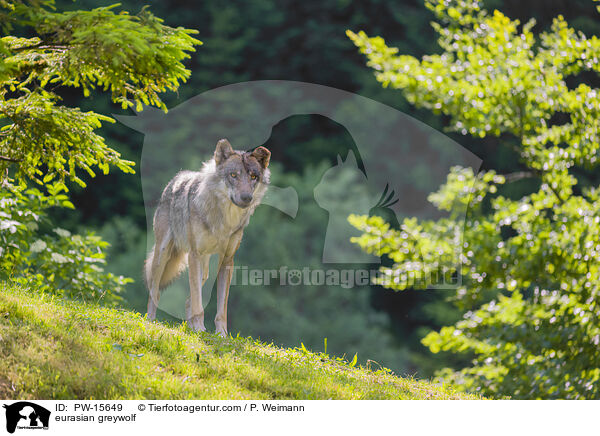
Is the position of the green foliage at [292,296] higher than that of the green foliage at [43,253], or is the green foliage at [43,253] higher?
A: the green foliage at [43,253]

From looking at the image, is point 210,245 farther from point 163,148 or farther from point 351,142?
point 351,142

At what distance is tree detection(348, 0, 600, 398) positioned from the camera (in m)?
6.39

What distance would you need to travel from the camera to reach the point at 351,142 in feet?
60.0

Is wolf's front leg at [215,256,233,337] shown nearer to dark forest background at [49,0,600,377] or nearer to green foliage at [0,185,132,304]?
green foliage at [0,185,132,304]

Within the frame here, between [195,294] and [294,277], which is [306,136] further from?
[195,294]

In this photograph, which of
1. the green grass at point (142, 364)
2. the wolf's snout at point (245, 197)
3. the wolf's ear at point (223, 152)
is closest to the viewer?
the green grass at point (142, 364)

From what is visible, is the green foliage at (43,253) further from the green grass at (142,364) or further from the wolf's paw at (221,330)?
the wolf's paw at (221,330)

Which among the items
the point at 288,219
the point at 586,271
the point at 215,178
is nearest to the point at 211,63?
the point at 288,219

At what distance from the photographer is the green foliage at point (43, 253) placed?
21.8ft

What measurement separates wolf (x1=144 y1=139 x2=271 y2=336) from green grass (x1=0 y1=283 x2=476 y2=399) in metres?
0.67

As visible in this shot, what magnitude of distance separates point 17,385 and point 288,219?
1131cm

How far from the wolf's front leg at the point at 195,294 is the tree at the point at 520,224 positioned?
2026 millimetres

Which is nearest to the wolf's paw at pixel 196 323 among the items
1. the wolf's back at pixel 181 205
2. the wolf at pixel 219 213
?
the wolf at pixel 219 213

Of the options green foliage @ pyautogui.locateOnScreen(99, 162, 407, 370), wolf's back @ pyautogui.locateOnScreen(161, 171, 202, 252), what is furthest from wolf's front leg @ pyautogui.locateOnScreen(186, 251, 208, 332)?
green foliage @ pyautogui.locateOnScreen(99, 162, 407, 370)
